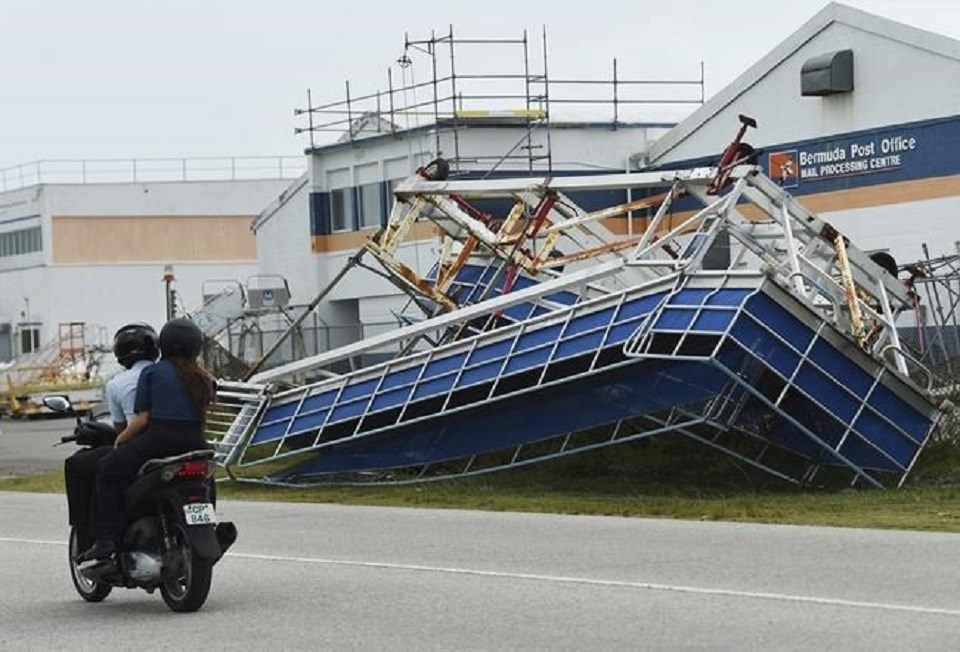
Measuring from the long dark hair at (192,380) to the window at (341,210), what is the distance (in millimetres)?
37877

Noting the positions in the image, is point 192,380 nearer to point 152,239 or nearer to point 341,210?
point 341,210

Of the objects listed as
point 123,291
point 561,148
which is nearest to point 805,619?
point 561,148

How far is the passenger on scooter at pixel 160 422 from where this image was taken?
42.0 feet

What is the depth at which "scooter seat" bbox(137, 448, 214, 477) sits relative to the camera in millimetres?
12570

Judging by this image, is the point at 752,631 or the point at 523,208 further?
the point at 523,208

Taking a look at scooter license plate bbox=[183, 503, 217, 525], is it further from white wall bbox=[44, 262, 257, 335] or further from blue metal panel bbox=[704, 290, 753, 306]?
white wall bbox=[44, 262, 257, 335]

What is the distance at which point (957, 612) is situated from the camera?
1131 cm

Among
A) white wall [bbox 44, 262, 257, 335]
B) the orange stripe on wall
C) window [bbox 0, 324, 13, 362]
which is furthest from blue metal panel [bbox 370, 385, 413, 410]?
window [bbox 0, 324, 13, 362]

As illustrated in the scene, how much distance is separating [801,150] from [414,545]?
78.3 ft

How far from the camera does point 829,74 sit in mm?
37812

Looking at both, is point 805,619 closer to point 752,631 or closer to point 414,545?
point 752,631

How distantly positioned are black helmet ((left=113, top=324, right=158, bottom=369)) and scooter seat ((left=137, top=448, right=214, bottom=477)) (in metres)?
1.07

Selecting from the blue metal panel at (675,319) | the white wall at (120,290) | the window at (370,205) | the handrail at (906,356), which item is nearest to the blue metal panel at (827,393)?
the handrail at (906,356)

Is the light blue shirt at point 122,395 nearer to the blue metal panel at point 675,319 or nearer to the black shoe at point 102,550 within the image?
the black shoe at point 102,550
